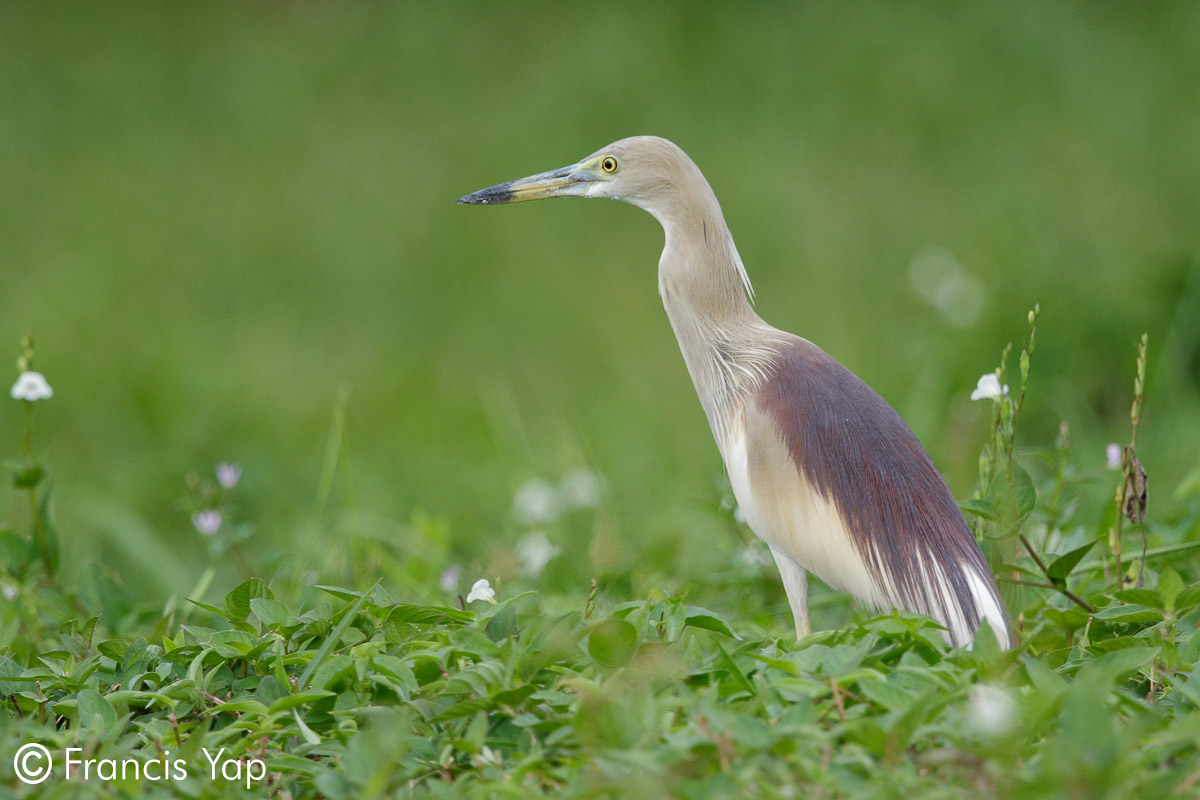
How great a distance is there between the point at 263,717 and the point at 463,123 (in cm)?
771

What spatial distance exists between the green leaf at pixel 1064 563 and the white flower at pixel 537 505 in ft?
6.48

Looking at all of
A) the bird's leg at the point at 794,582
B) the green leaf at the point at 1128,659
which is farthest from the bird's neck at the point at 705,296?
the green leaf at the point at 1128,659

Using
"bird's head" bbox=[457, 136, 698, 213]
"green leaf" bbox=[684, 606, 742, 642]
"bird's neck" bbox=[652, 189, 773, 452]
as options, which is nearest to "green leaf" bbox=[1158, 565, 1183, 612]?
"green leaf" bbox=[684, 606, 742, 642]

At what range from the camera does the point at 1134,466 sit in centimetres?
224

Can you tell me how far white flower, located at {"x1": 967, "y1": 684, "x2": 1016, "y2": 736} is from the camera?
5.04ft

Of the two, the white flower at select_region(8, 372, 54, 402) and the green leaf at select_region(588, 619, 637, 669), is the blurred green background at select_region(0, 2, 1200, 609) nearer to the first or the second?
the white flower at select_region(8, 372, 54, 402)

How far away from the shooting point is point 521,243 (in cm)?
799

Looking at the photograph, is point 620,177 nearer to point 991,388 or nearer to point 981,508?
point 991,388

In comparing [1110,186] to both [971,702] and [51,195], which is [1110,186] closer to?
[971,702]

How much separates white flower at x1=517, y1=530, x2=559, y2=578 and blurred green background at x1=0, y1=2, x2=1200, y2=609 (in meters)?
0.10

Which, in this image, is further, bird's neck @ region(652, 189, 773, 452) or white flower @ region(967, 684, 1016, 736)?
bird's neck @ region(652, 189, 773, 452)

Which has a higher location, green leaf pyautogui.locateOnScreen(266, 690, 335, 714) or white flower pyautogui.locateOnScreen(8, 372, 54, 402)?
white flower pyautogui.locateOnScreen(8, 372, 54, 402)

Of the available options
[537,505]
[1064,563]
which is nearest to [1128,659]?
[1064,563]

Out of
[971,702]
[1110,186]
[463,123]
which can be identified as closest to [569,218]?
[463,123]
